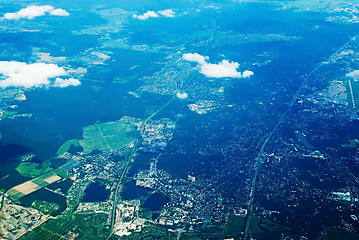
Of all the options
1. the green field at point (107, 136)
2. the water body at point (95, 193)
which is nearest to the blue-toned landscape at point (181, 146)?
the water body at point (95, 193)

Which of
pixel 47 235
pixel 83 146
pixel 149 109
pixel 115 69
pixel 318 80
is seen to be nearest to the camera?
pixel 47 235

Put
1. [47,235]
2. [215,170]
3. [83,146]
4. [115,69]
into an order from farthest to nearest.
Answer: [115,69], [83,146], [215,170], [47,235]

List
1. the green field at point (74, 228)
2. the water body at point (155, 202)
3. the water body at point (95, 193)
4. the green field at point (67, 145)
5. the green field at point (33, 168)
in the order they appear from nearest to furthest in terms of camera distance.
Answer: the green field at point (74, 228)
the water body at point (155, 202)
the water body at point (95, 193)
the green field at point (33, 168)
the green field at point (67, 145)

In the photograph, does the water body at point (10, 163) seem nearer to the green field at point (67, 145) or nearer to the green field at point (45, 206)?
the green field at point (67, 145)

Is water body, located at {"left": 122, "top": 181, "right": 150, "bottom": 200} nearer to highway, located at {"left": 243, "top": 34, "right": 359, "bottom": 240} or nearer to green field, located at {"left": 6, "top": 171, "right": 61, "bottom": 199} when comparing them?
green field, located at {"left": 6, "top": 171, "right": 61, "bottom": 199}

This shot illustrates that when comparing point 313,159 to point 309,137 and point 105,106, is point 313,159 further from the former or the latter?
point 105,106

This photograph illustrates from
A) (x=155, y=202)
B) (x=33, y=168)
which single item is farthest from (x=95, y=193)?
(x=33, y=168)

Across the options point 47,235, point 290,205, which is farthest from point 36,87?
point 290,205
